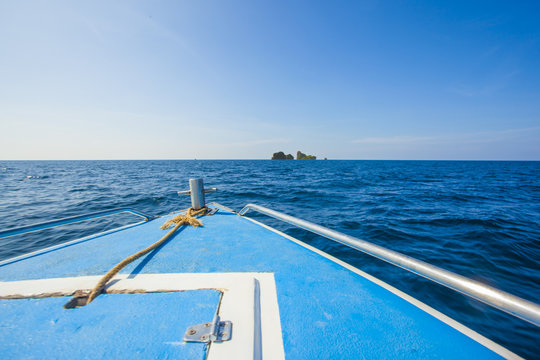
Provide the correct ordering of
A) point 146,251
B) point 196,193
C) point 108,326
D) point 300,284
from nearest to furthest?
1. point 108,326
2. point 300,284
3. point 146,251
4. point 196,193

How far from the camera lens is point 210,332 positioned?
41.4 inches

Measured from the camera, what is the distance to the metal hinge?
1.03 m

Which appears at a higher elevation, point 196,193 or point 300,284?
point 196,193

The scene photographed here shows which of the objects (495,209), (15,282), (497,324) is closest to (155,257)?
(15,282)

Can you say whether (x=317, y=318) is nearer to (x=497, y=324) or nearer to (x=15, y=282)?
(x=15, y=282)

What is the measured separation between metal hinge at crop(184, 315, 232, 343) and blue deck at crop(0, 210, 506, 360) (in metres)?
0.35

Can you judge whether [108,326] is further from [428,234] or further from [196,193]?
[428,234]

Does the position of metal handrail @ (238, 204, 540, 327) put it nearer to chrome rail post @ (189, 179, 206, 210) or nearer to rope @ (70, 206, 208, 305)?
rope @ (70, 206, 208, 305)

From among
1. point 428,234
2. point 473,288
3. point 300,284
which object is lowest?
point 428,234

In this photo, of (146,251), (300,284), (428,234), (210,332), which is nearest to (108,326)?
(210,332)

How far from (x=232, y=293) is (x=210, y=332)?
37 centimetres

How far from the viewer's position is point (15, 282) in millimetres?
1542

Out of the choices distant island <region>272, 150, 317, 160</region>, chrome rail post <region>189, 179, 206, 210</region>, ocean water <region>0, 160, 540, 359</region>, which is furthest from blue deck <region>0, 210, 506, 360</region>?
distant island <region>272, 150, 317, 160</region>

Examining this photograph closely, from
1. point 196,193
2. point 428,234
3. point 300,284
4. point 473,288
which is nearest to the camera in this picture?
point 473,288
